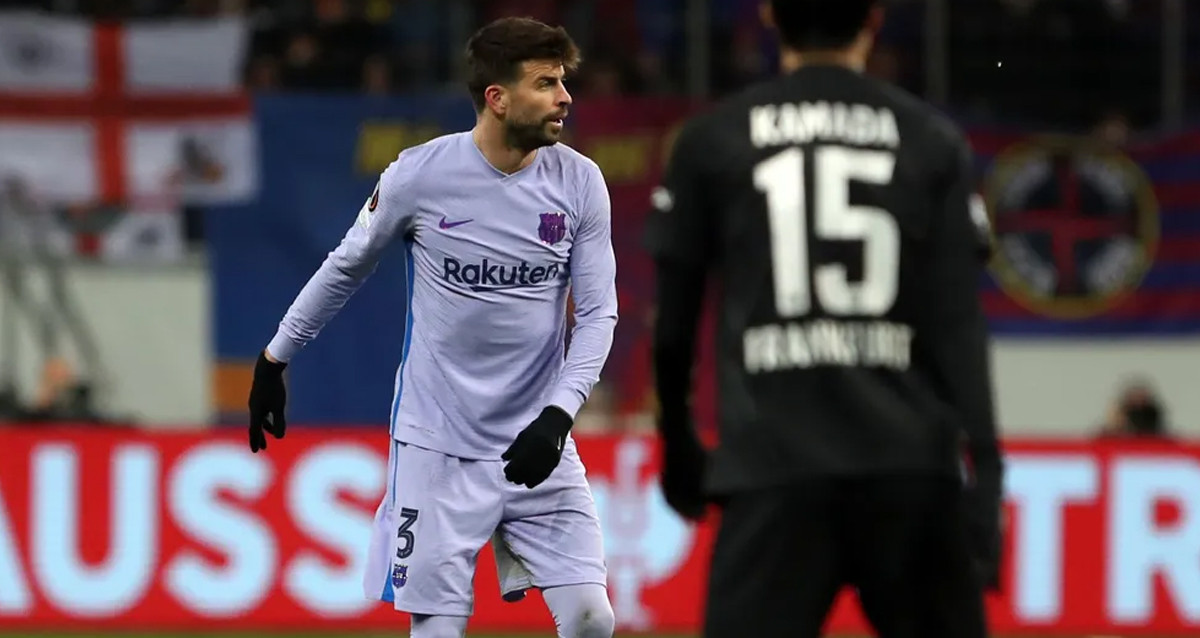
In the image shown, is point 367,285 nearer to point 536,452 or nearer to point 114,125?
point 114,125

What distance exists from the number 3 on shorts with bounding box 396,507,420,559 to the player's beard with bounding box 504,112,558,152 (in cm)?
101

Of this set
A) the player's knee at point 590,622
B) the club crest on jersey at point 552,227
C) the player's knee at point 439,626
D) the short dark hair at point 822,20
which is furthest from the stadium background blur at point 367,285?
the short dark hair at point 822,20

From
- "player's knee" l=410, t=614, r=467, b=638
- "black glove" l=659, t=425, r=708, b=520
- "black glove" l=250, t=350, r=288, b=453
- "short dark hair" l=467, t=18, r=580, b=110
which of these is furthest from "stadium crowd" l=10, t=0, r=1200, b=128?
"black glove" l=659, t=425, r=708, b=520

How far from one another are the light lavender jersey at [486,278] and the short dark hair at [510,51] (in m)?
0.19

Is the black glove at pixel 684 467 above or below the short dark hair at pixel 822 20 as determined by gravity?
below

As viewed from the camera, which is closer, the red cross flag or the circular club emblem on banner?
the red cross flag

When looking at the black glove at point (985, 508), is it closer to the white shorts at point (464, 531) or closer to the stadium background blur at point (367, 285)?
the white shorts at point (464, 531)

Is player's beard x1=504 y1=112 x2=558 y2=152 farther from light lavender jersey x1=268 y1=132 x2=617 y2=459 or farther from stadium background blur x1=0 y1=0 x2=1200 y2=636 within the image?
stadium background blur x1=0 y1=0 x2=1200 y2=636

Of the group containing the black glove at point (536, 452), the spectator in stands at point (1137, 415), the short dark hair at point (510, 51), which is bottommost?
the spectator in stands at point (1137, 415)

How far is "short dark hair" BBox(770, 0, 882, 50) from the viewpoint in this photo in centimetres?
431

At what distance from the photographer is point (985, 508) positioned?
4270 mm

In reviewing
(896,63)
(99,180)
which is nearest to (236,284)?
(99,180)

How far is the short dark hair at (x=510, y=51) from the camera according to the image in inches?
245

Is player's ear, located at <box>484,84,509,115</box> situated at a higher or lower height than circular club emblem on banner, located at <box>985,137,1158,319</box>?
higher
